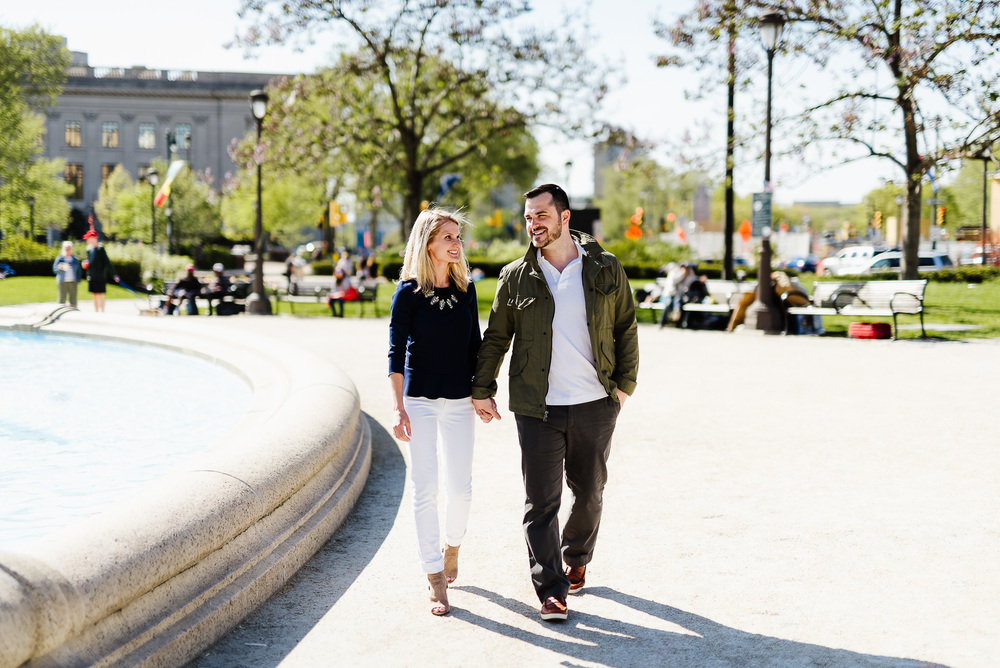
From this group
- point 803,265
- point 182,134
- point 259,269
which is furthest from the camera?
point 182,134

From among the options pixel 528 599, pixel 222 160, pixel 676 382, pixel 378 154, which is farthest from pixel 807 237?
pixel 528 599

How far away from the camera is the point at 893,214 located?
312 ft

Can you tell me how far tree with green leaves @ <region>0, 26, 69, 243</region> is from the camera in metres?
43.9

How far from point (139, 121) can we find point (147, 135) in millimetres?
1390

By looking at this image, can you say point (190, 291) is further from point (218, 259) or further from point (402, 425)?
point (218, 259)

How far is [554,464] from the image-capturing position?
4.18m

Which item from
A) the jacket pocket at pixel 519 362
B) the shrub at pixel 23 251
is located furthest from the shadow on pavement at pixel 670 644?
the shrub at pixel 23 251

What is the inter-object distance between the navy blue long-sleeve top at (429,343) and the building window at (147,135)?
89782mm

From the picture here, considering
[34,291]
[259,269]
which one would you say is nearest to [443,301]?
[259,269]

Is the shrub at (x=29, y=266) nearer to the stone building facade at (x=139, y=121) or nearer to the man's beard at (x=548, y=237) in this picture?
the man's beard at (x=548, y=237)

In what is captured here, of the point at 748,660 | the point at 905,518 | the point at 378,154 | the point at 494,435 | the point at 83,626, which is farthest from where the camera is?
the point at 378,154

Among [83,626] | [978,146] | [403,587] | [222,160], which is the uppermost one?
[222,160]

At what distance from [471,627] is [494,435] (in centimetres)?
417

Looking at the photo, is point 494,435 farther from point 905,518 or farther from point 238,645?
point 238,645
